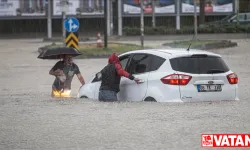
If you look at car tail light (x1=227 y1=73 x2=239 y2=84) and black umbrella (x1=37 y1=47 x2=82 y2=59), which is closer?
car tail light (x1=227 y1=73 x2=239 y2=84)

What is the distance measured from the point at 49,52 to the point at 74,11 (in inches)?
1815

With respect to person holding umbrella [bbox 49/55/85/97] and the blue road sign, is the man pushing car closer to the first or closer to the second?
person holding umbrella [bbox 49/55/85/97]

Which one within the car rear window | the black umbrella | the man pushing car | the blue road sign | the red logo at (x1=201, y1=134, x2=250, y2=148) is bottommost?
the red logo at (x1=201, y1=134, x2=250, y2=148)

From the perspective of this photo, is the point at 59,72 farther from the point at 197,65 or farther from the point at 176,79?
the point at 197,65

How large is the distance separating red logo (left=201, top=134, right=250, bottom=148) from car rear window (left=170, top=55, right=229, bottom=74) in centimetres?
425

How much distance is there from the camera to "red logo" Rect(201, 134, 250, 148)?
8914 mm

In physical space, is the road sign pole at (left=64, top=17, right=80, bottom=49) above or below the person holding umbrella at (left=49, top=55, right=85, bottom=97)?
above

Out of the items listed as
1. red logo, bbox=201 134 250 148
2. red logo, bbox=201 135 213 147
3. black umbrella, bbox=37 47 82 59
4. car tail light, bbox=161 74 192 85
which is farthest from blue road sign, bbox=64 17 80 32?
red logo, bbox=201 135 213 147

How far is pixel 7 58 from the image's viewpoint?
34.2m

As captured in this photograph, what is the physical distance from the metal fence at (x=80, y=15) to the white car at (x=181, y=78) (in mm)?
48562

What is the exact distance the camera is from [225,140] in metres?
9.12

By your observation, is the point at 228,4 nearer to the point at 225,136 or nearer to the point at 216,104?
the point at 216,104

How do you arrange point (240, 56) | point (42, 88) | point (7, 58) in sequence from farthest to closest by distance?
1. point (7, 58)
2. point (240, 56)
3. point (42, 88)

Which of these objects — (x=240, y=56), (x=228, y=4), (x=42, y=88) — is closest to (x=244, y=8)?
(x=228, y=4)
